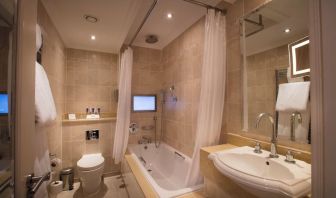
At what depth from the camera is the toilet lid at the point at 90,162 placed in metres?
2.10

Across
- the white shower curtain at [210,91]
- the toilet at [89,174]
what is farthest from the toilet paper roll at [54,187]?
the white shower curtain at [210,91]

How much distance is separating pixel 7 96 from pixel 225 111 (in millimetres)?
1700

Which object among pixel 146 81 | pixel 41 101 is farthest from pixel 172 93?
pixel 41 101

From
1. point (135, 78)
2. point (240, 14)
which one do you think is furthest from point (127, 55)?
point (240, 14)

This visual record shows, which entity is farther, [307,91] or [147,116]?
[147,116]

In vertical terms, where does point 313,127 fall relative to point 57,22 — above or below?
below

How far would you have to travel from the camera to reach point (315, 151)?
1.31ft

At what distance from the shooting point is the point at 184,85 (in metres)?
2.38

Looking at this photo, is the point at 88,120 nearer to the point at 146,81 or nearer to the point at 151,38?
the point at 146,81

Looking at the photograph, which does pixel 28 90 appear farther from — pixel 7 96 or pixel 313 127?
pixel 313 127

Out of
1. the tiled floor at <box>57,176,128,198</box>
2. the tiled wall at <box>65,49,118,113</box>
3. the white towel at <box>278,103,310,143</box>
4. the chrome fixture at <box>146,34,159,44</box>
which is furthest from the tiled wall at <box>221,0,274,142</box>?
the tiled wall at <box>65,49,118,113</box>

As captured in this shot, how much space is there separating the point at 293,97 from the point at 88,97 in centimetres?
300

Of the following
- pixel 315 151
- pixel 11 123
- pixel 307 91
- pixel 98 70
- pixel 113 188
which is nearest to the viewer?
pixel 315 151

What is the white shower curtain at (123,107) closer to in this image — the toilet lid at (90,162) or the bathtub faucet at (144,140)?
the toilet lid at (90,162)
